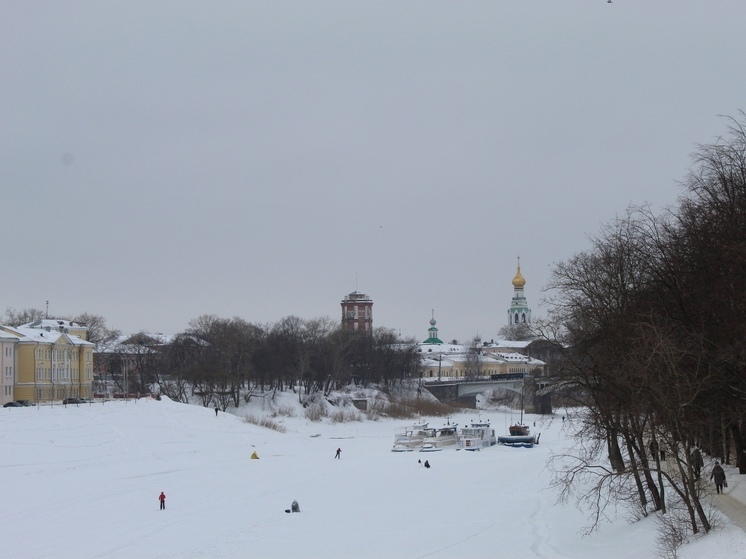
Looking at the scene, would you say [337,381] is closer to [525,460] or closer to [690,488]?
[525,460]

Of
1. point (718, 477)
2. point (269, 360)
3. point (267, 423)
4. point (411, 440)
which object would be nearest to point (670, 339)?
point (718, 477)

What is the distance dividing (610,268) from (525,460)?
107 feet

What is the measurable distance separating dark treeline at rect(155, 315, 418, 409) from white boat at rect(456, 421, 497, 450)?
1110 inches

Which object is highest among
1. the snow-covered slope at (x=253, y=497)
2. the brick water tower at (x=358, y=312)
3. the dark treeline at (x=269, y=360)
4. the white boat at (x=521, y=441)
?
the brick water tower at (x=358, y=312)

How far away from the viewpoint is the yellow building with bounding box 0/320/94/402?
90.9 metres

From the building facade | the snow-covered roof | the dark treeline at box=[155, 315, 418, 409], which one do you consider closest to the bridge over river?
the dark treeline at box=[155, 315, 418, 409]

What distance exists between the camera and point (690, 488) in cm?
2403

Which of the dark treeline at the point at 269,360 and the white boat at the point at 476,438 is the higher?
the dark treeline at the point at 269,360

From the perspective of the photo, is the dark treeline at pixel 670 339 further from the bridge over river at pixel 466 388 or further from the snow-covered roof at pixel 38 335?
the bridge over river at pixel 466 388

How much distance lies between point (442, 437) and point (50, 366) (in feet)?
125

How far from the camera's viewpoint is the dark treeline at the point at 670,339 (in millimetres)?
25188

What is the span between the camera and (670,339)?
26.3 metres

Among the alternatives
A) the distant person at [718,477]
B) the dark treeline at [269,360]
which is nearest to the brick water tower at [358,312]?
the dark treeline at [269,360]

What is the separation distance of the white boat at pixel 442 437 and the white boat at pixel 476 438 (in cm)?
64
